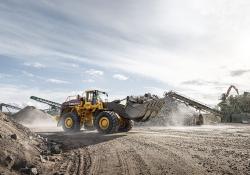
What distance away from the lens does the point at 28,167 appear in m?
9.99

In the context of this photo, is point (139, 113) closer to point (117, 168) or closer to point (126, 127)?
point (126, 127)

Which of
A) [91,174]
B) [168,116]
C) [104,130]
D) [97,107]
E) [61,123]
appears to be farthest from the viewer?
[168,116]

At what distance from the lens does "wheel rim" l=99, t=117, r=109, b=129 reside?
847 inches

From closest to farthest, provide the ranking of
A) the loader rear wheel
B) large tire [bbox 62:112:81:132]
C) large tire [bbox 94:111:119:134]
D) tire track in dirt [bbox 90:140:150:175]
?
1. tire track in dirt [bbox 90:140:150:175]
2. large tire [bbox 94:111:119:134]
3. large tire [bbox 62:112:81:132]
4. the loader rear wheel

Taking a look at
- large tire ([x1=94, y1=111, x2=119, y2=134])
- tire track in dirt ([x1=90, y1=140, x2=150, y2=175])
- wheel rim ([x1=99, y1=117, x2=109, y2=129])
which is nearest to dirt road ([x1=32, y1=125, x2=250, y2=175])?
tire track in dirt ([x1=90, y1=140, x2=150, y2=175])

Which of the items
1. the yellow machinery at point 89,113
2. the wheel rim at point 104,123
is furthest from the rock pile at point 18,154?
the yellow machinery at point 89,113

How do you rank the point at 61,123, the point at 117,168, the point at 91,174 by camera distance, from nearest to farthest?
the point at 91,174
the point at 117,168
the point at 61,123

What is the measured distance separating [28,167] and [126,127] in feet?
46.4

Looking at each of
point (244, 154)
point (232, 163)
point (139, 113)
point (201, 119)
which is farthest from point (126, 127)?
point (201, 119)

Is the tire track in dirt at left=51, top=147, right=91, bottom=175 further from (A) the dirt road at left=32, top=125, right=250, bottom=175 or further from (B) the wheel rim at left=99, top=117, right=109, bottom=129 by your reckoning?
(B) the wheel rim at left=99, top=117, right=109, bottom=129

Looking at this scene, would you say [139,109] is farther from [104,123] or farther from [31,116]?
[31,116]

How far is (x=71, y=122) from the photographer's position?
79.5 feet

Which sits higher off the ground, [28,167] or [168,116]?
[168,116]

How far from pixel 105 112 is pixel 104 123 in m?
0.68
